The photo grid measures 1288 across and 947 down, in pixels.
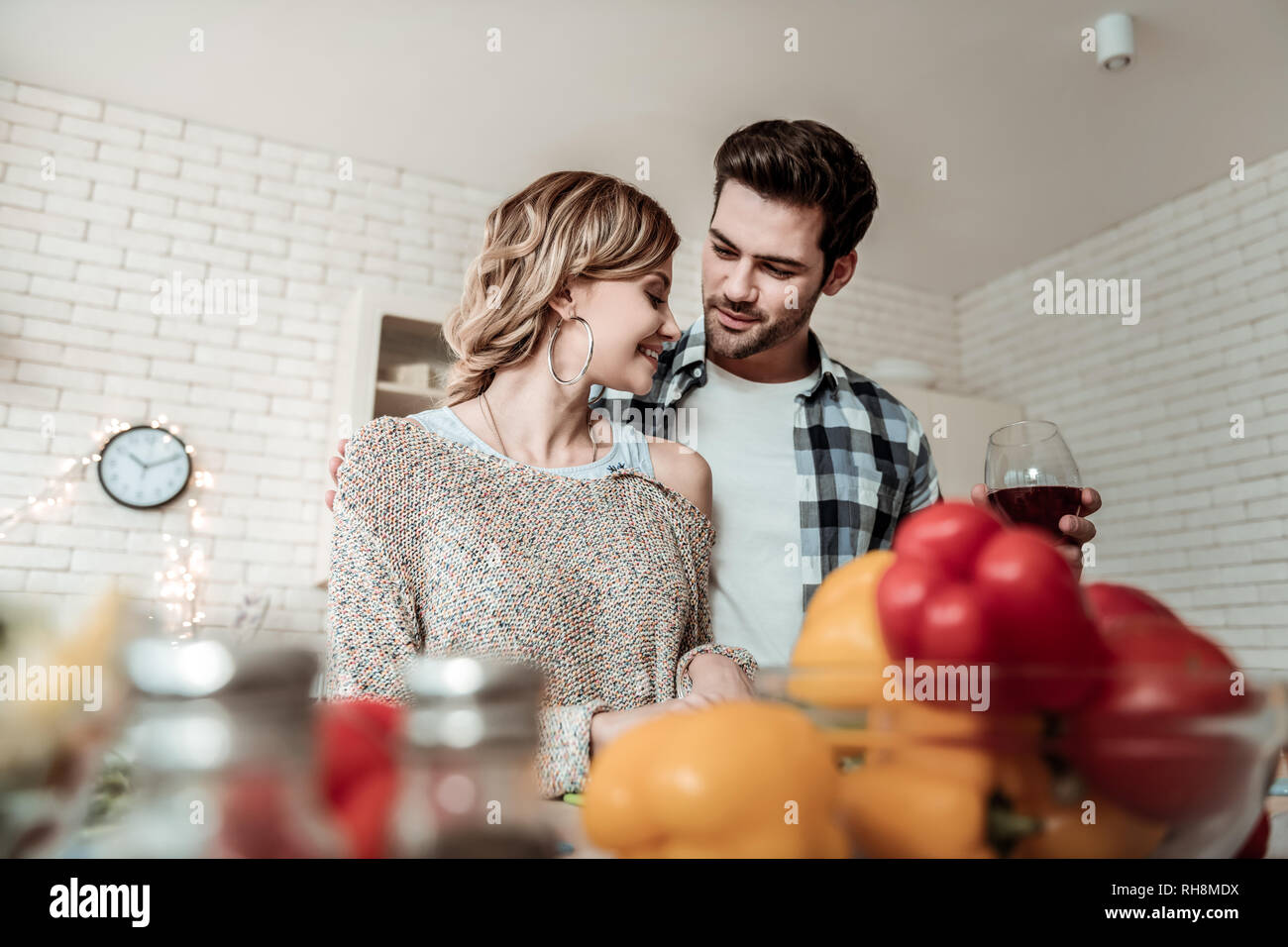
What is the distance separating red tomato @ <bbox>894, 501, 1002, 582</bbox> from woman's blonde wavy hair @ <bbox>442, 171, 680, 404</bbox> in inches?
44.4

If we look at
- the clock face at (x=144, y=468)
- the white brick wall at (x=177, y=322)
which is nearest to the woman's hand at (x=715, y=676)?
the white brick wall at (x=177, y=322)

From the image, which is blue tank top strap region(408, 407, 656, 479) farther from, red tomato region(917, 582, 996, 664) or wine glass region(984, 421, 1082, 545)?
red tomato region(917, 582, 996, 664)

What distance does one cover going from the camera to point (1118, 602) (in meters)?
0.34

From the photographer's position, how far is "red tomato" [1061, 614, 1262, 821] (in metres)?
0.27

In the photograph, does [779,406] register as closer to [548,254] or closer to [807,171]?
[807,171]

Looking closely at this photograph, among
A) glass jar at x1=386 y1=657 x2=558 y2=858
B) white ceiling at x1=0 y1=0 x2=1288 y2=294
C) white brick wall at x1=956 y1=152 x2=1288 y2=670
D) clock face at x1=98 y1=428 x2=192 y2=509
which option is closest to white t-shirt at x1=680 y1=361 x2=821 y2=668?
glass jar at x1=386 y1=657 x2=558 y2=858

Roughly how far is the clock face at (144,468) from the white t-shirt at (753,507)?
2.18 meters

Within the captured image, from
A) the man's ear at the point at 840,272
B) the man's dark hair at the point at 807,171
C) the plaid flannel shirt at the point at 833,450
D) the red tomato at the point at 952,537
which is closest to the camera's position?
the red tomato at the point at 952,537

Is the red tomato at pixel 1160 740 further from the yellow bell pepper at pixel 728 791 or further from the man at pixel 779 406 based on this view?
the man at pixel 779 406

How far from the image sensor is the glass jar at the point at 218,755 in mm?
194

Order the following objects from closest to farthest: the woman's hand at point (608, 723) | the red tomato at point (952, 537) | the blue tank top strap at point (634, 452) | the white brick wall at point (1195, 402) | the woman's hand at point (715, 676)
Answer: the red tomato at point (952, 537) → the woman's hand at point (608, 723) → the woman's hand at point (715, 676) → the blue tank top strap at point (634, 452) → the white brick wall at point (1195, 402)

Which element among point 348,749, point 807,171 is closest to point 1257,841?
point 348,749

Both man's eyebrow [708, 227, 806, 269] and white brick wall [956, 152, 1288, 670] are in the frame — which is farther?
white brick wall [956, 152, 1288, 670]

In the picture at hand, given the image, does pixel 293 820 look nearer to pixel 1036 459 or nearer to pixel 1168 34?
pixel 1036 459
